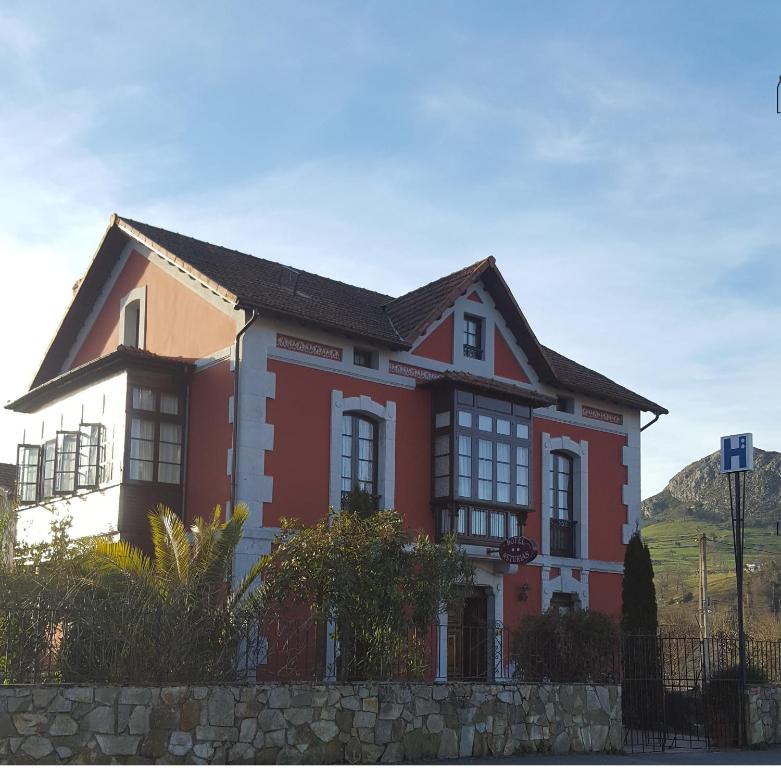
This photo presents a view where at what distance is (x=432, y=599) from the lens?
1627 centimetres

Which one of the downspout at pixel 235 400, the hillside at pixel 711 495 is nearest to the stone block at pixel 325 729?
the downspout at pixel 235 400

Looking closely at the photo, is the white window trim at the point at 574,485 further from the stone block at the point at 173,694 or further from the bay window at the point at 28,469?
the stone block at the point at 173,694

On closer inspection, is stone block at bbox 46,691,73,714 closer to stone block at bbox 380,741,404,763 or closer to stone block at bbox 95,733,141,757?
stone block at bbox 95,733,141,757

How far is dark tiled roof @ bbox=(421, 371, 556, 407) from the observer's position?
74.6 ft

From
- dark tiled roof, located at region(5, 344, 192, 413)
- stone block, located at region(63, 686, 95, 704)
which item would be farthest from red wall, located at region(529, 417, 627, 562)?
stone block, located at region(63, 686, 95, 704)

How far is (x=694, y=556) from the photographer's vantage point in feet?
284

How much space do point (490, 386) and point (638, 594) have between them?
18.6 ft

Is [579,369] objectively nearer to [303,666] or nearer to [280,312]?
[280,312]

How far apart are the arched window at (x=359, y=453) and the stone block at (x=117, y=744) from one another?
8.97 meters

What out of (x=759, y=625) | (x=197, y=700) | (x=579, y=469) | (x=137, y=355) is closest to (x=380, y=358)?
(x=137, y=355)

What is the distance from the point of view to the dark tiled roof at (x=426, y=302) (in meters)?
23.0

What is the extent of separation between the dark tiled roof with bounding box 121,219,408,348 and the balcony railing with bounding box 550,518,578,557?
245 inches

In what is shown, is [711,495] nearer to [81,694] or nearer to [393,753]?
[393,753]

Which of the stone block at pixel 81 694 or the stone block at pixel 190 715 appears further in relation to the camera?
the stone block at pixel 190 715
